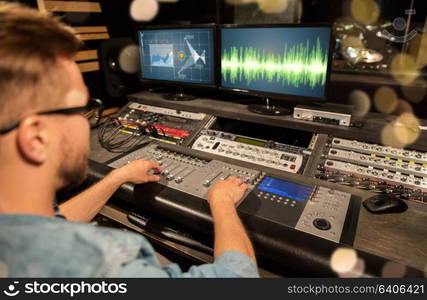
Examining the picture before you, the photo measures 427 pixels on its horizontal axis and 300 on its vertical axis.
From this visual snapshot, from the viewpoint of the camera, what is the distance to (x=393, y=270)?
0.71 meters

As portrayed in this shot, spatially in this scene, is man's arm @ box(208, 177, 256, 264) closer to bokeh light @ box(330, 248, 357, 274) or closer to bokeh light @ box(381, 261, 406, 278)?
bokeh light @ box(330, 248, 357, 274)

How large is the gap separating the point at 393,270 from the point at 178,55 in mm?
1432

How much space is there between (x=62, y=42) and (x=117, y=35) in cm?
155

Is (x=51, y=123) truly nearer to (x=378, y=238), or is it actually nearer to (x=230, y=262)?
(x=230, y=262)

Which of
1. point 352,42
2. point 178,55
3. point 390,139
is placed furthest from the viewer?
point 352,42

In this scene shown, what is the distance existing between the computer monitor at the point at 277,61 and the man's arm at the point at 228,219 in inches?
22.9

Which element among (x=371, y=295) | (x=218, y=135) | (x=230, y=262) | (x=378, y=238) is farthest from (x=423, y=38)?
(x=230, y=262)

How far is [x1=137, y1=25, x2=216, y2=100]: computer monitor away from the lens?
62.3 inches

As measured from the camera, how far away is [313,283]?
0.76 m

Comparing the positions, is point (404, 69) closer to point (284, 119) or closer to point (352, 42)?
point (352, 42)

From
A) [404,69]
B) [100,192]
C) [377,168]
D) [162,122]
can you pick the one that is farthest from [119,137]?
[404,69]

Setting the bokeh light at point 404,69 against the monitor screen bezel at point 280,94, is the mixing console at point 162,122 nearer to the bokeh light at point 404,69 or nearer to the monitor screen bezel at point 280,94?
the monitor screen bezel at point 280,94

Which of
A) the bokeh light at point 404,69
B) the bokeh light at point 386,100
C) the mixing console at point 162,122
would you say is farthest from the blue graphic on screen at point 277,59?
the bokeh light at point 404,69

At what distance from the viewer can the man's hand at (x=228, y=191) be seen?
940 millimetres
